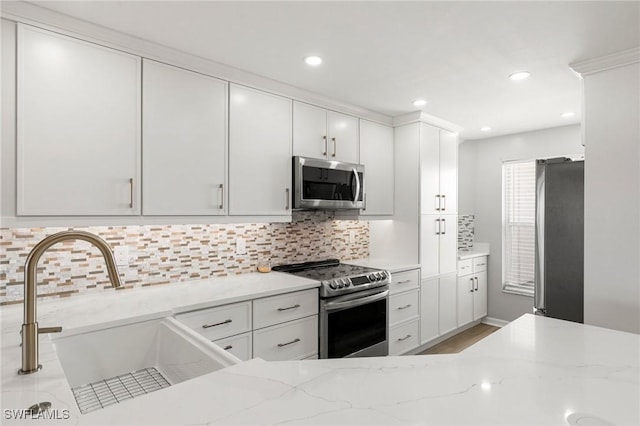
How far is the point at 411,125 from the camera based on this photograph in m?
3.58

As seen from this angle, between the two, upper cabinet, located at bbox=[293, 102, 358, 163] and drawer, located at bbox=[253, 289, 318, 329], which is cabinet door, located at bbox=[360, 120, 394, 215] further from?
drawer, located at bbox=[253, 289, 318, 329]

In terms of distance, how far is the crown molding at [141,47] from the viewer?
1703 mm

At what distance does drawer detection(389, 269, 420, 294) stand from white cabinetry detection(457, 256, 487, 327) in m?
0.89

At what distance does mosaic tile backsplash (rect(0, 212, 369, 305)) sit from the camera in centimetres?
193

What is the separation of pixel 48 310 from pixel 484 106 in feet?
11.5

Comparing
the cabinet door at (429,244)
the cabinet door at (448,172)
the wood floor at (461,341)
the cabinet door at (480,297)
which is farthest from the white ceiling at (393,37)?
the wood floor at (461,341)

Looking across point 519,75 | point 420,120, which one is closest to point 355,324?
point 420,120

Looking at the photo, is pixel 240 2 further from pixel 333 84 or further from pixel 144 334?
pixel 144 334

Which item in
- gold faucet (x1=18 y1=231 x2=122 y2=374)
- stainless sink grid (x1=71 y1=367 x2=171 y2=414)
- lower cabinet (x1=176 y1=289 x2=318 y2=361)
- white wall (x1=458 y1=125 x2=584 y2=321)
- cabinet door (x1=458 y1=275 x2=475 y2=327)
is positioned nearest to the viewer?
gold faucet (x1=18 y1=231 x2=122 y2=374)

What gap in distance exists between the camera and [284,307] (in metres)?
2.36

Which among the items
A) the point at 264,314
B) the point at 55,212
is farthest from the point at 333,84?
the point at 55,212

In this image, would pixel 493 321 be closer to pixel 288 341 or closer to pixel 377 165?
pixel 377 165

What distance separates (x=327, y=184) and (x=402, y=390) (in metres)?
2.25

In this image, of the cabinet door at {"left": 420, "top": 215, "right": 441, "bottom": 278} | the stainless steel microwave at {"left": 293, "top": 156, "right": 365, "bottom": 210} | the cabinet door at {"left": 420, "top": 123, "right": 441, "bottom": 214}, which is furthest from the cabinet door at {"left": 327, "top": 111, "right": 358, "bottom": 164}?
the cabinet door at {"left": 420, "top": 215, "right": 441, "bottom": 278}
